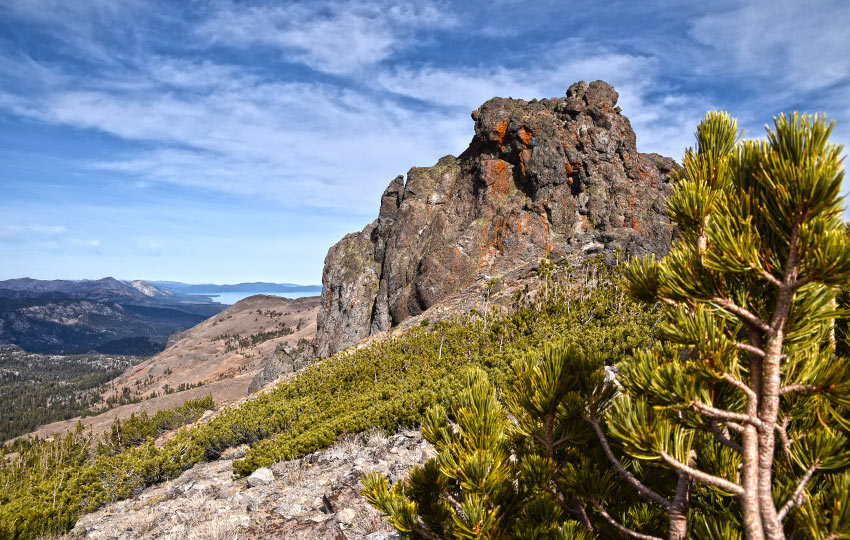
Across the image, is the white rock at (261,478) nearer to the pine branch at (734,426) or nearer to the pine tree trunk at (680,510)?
the pine tree trunk at (680,510)

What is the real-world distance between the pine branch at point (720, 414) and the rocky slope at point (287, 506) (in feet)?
21.4

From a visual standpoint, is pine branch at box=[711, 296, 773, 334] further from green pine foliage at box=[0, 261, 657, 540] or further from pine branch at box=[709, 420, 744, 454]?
green pine foliage at box=[0, 261, 657, 540]

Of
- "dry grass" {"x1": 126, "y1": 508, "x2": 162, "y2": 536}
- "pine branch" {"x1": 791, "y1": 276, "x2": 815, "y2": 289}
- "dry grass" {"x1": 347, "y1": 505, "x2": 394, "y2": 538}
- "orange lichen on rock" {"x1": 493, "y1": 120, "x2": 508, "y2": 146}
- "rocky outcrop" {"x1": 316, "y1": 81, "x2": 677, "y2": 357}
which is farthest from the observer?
"orange lichen on rock" {"x1": 493, "y1": 120, "x2": 508, "y2": 146}

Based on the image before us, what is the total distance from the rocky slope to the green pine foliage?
2.45 m

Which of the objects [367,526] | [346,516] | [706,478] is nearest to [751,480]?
[706,478]

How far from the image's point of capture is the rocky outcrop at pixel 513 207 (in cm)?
7144

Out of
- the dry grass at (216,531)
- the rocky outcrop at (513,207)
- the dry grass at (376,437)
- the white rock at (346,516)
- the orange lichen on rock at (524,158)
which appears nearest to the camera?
the dry grass at (216,531)

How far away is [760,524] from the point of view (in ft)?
6.82

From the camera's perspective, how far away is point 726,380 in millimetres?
2146

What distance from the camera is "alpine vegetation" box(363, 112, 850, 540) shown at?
6.58ft

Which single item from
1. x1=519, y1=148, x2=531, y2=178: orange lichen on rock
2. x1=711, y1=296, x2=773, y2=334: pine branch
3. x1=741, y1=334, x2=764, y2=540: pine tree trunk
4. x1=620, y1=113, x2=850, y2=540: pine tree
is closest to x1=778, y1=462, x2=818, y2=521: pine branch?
x1=620, y1=113, x2=850, y2=540: pine tree

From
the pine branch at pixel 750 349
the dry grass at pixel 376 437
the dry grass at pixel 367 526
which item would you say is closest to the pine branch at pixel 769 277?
the pine branch at pixel 750 349

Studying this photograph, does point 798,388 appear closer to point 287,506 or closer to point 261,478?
point 287,506

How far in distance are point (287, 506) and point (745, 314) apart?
36.3ft
